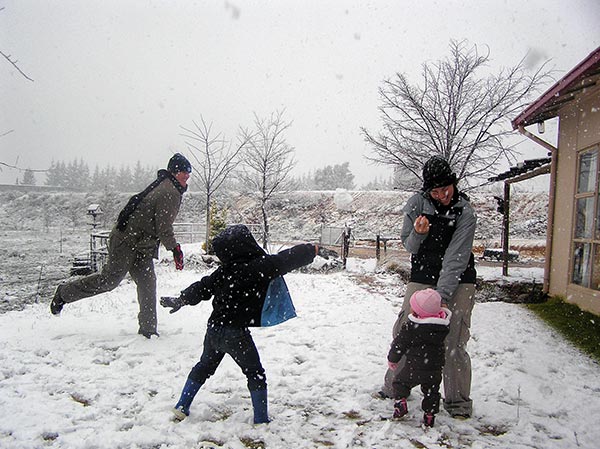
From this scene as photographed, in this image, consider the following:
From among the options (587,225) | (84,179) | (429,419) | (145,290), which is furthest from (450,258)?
(84,179)

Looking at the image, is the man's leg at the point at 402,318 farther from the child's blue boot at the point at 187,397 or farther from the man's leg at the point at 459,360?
the child's blue boot at the point at 187,397

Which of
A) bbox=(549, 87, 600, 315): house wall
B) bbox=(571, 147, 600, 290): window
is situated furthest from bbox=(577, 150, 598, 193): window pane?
bbox=(549, 87, 600, 315): house wall

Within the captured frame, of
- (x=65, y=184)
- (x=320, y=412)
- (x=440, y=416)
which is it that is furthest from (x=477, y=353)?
(x=65, y=184)

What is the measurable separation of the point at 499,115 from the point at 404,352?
38.1 ft

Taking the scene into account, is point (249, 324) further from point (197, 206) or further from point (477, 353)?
point (197, 206)

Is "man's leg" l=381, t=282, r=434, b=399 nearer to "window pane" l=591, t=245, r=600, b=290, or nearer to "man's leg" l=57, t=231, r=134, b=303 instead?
"man's leg" l=57, t=231, r=134, b=303

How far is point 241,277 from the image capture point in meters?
2.59

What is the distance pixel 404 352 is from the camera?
270cm

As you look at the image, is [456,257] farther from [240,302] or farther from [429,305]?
[240,302]

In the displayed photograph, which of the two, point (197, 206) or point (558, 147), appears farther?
point (197, 206)

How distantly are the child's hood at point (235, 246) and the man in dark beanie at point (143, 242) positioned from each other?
1.50 m

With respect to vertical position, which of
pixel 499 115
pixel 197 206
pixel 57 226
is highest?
pixel 499 115

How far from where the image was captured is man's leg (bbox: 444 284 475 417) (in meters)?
2.77

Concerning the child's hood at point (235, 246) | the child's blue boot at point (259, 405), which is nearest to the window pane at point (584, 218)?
the child's hood at point (235, 246)
